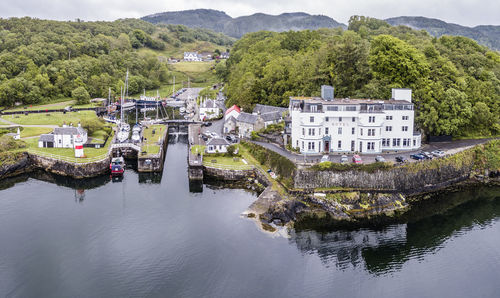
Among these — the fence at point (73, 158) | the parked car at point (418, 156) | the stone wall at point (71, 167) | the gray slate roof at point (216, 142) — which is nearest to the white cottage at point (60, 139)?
the fence at point (73, 158)

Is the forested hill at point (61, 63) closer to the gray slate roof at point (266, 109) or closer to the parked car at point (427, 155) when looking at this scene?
the gray slate roof at point (266, 109)

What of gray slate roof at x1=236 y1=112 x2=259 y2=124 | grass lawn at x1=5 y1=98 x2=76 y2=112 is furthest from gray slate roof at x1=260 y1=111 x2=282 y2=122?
grass lawn at x1=5 y1=98 x2=76 y2=112

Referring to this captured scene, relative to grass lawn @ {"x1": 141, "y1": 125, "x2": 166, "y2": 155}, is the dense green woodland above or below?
above

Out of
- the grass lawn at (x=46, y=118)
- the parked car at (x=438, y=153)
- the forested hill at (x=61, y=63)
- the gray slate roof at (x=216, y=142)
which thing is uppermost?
the forested hill at (x=61, y=63)

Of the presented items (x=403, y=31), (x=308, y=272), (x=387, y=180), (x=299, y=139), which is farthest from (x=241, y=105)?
(x=403, y=31)

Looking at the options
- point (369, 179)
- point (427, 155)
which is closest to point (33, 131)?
point (369, 179)

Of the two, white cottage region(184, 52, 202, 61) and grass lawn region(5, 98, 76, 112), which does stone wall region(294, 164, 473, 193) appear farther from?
white cottage region(184, 52, 202, 61)

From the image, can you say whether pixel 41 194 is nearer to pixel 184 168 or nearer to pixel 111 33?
pixel 184 168
